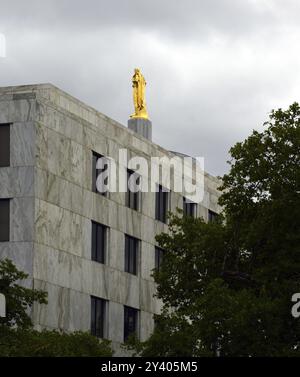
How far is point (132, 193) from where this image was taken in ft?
226

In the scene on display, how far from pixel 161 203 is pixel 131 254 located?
5067 millimetres

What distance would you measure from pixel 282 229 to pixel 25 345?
1009cm

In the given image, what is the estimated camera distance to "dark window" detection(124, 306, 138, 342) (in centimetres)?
6744

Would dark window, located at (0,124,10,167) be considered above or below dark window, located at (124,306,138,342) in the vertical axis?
above

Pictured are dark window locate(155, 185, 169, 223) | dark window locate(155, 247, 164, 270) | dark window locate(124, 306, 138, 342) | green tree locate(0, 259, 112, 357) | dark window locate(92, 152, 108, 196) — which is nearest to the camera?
green tree locate(0, 259, 112, 357)

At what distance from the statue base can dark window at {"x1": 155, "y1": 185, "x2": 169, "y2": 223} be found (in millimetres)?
3806

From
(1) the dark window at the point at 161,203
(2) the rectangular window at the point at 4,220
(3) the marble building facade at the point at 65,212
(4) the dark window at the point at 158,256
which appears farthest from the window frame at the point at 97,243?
(1) the dark window at the point at 161,203

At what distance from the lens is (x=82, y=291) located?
6238 centimetres

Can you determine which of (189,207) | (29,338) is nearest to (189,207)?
(189,207)

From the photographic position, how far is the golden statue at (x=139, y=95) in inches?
2958

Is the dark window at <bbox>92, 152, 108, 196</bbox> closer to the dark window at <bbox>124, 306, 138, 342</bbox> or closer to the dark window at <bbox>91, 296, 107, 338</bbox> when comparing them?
the dark window at <bbox>91, 296, 107, 338</bbox>

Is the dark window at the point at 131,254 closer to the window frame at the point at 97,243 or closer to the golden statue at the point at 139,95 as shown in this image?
the window frame at the point at 97,243

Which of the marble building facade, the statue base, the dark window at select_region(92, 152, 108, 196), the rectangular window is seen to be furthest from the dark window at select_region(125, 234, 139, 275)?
the rectangular window

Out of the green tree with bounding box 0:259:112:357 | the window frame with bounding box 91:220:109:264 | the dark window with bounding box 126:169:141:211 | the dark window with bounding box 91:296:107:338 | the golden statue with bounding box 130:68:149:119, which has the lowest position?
the green tree with bounding box 0:259:112:357
